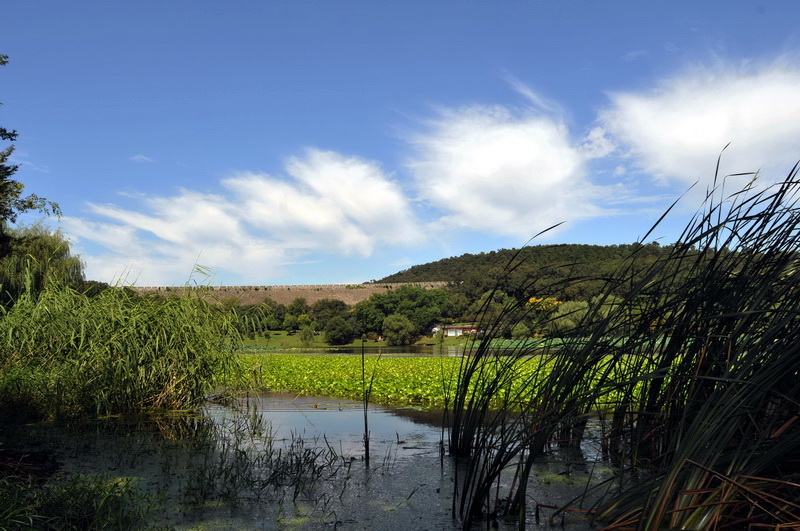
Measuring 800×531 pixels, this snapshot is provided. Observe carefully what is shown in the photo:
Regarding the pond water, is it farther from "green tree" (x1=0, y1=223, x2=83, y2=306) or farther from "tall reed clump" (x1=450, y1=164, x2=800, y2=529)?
"green tree" (x1=0, y1=223, x2=83, y2=306)

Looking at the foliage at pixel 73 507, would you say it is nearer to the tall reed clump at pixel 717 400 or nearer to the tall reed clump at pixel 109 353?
the tall reed clump at pixel 717 400

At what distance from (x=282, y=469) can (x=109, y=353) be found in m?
3.89

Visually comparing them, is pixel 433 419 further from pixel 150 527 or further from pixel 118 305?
pixel 150 527

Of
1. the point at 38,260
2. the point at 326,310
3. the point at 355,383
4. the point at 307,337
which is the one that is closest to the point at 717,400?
the point at 355,383

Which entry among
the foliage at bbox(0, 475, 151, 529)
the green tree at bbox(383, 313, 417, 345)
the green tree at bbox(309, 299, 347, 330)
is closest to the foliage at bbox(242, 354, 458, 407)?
the foliage at bbox(0, 475, 151, 529)

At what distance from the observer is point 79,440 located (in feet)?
22.0

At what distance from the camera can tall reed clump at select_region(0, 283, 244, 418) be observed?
7.72 metres

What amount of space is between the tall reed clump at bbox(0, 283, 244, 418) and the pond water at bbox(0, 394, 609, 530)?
1.29 feet

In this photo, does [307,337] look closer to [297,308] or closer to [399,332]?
[399,332]

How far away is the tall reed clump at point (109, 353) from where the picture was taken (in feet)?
25.3

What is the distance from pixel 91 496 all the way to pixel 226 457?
2.06m

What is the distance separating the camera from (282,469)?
5.21 meters

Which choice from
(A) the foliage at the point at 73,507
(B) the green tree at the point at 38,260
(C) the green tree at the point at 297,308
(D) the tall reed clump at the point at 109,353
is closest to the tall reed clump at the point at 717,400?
(A) the foliage at the point at 73,507

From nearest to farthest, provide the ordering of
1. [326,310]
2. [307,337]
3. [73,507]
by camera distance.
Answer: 1. [73,507]
2. [307,337]
3. [326,310]
